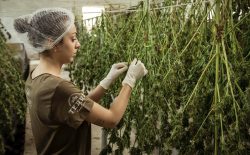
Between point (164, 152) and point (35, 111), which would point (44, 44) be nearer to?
point (35, 111)

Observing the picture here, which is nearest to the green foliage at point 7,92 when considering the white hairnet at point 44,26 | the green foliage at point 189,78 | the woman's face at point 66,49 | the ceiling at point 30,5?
the green foliage at point 189,78

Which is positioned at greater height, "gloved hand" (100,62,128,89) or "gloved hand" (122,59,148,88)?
"gloved hand" (122,59,148,88)

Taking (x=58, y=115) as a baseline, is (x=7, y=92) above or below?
below

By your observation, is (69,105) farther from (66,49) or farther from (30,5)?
(30,5)

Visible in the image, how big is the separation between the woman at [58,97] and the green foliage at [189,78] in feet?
1.26

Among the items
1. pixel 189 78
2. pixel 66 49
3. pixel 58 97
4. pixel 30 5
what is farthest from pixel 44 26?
pixel 30 5

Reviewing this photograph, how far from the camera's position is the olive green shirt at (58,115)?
5.78 ft

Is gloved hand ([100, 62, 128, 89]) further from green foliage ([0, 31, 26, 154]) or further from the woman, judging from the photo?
green foliage ([0, 31, 26, 154])

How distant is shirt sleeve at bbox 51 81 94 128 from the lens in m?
1.76

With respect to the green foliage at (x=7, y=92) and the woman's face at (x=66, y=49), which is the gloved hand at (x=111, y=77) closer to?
the woman's face at (x=66, y=49)

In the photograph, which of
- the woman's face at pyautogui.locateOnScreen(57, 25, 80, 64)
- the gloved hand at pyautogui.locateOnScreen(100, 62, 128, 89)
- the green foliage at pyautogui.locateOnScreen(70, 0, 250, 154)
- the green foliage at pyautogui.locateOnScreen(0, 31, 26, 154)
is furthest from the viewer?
the green foliage at pyautogui.locateOnScreen(0, 31, 26, 154)

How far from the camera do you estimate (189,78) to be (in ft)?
7.39

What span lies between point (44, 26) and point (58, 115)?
499 millimetres

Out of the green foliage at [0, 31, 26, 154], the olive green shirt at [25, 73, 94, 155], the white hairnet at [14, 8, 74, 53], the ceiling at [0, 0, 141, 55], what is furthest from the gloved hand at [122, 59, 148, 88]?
the ceiling at [0, 0, 141, 55]
